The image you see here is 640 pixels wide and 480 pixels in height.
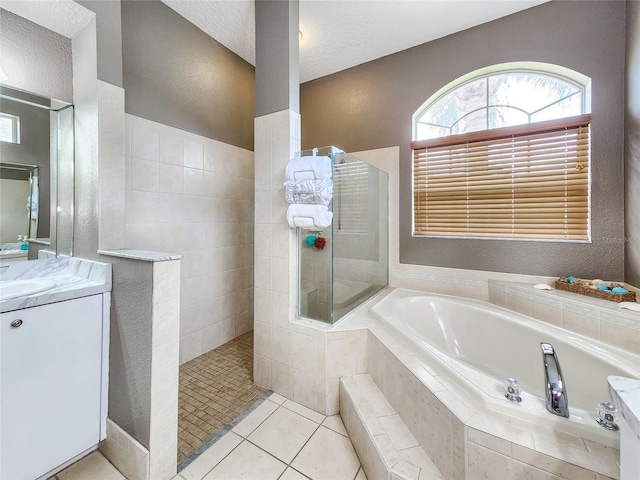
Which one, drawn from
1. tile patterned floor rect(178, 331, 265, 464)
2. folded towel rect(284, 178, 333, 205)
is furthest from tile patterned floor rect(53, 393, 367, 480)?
folded towel rect(284, 178, 333, 205)

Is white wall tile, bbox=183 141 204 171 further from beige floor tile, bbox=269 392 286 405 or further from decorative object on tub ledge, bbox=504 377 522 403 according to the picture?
decorative object on tub ledge, bbox=504 377 522 403

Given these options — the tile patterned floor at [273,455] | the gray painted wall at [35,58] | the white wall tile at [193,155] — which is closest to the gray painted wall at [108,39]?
→ the gray painted wall at [35,58]

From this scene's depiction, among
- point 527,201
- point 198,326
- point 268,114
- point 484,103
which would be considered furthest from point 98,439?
point 484,103

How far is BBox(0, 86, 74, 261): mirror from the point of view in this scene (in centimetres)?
129

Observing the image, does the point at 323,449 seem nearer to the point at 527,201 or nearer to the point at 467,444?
the point at 467,444

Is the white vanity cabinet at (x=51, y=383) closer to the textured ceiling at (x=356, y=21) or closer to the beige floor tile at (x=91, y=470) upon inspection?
the beige floor tile at (x=91, y=470)

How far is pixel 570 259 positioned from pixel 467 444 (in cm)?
172

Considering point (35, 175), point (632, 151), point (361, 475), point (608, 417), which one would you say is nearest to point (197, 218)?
point (35, 175)

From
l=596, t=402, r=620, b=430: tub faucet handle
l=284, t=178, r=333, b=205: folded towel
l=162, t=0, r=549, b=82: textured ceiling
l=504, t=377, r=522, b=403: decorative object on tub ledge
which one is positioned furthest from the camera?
l=162, t=0, r=549, b=82: textured ceiling

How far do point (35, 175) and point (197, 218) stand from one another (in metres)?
0.94

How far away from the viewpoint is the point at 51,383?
1.08m

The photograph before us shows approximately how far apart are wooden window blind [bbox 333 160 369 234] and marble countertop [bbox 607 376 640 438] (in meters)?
1.34

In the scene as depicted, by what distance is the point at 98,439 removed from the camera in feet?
4.09

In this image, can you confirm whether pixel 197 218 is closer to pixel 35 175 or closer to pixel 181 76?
pixel 35 175
